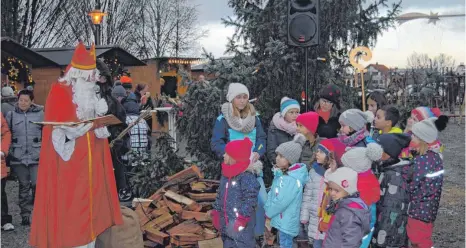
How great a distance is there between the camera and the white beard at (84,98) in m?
5.29

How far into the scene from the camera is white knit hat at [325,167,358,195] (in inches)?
174

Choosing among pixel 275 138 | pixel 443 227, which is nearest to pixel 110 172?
pixel 275 138

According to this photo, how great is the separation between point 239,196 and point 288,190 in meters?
0.49

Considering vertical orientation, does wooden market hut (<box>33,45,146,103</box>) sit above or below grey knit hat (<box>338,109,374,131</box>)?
above

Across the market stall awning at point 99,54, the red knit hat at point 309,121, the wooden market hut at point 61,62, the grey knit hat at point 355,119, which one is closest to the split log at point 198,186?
the red knit hat at point 309,121

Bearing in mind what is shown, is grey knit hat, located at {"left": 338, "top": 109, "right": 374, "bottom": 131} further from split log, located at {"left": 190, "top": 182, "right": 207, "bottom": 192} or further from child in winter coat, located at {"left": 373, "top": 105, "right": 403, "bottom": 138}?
split log, located at {"left": 190, "top": 182, "right": 207, "bottom": 192}

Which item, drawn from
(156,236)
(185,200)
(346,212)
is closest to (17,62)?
(185,200)

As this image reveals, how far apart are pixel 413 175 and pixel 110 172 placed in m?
3.06

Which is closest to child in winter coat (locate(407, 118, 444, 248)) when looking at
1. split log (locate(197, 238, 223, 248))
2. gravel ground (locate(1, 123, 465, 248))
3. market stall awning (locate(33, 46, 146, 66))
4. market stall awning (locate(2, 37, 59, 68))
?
gravel ground (locate(1, 123, 465, 248))

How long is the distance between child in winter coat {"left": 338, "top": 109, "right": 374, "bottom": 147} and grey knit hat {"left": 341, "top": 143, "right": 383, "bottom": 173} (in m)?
0.66

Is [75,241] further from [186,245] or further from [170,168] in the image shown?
[170,168]

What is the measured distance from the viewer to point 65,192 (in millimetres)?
5059

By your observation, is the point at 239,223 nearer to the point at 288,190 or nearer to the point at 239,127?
the point at 288,190

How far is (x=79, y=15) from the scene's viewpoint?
33.2m
